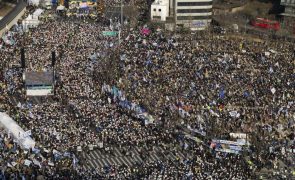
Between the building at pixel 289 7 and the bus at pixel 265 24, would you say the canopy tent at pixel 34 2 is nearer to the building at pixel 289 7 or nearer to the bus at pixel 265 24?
the bus at pixel 265 24

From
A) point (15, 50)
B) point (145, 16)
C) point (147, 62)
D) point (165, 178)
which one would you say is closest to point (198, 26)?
point (145, 16)

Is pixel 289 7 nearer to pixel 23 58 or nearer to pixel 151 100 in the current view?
pixel 151 100

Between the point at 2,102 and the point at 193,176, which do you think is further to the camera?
the point at 2,102

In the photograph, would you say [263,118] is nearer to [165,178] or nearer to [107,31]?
[165,178]

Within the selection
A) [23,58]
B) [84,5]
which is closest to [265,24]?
[84,5]

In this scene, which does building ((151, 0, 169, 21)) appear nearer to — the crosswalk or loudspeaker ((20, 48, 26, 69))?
loudspeaker ((20, 48, 26, 69))

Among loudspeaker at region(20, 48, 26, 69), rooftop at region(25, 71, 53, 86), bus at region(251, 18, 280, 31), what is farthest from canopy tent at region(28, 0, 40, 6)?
rooftop at region(25, 71, 53, 86)
